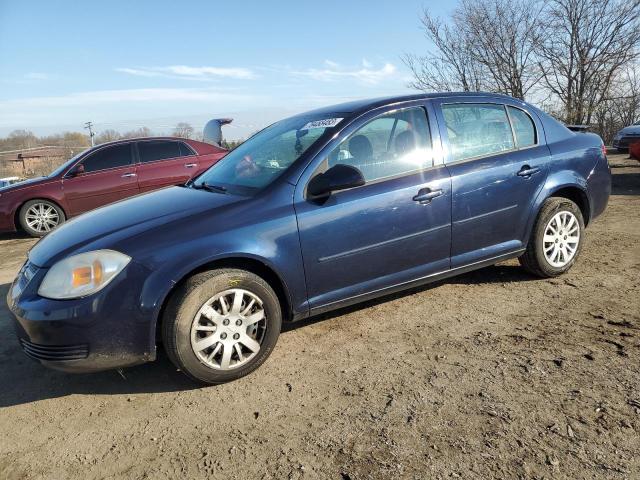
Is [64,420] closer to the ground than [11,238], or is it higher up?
closer to the ground

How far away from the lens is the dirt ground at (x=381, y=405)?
7.18ft

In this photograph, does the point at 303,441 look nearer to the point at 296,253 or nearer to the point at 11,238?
the point at 296,253

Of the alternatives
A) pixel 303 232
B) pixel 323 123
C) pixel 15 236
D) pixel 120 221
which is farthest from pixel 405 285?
pixel 15 236

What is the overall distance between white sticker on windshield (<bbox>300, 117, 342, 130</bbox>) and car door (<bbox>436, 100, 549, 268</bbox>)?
85cm

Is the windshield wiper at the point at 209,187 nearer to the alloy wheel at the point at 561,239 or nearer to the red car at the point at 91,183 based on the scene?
the alloy wheel at the point at 561,239

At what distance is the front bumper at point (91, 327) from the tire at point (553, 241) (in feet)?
10.3

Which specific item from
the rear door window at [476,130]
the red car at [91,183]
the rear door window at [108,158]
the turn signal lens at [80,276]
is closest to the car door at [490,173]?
the rear door window at [476,130]

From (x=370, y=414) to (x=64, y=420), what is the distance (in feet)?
5.54

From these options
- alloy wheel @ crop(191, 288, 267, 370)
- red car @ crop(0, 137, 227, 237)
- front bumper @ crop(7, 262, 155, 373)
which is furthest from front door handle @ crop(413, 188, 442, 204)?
red car @ crop(0, 137, 227, 237)

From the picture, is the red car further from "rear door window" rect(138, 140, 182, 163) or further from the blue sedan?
the blue sedan

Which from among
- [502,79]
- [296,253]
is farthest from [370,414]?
[502,79]

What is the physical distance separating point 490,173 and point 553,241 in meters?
0.99

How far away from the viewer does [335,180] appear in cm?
309

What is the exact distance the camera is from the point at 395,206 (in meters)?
3.37
